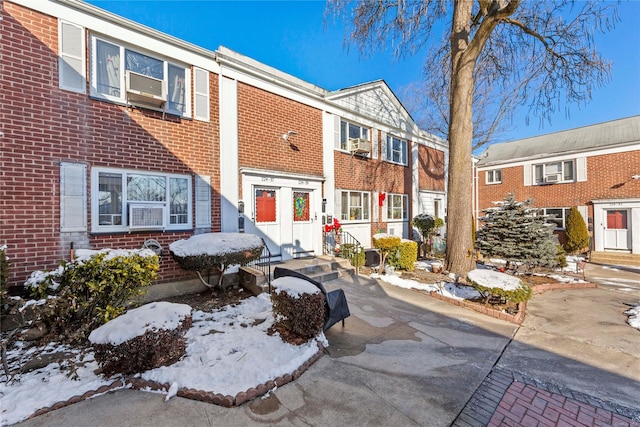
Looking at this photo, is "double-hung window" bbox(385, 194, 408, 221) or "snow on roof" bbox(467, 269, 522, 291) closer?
"snow on roof" bbox(467, 269, 522, 291)

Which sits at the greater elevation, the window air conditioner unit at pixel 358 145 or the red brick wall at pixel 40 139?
the window air conditioner unit at pixel 358 145

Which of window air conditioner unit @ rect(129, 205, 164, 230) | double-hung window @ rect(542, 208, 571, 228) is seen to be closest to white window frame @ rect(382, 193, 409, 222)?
window air conditioner unit @ rect(129, 205, 164, 230)

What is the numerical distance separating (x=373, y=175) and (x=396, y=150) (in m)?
2.31

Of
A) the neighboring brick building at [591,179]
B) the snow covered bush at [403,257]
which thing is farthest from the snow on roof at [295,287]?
the neighboring brick building at [591,179]

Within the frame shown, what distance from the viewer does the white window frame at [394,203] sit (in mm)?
11406

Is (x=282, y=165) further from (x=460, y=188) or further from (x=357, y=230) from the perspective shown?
(x=460, y=188)

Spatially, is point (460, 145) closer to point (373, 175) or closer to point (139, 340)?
point (373, 175)

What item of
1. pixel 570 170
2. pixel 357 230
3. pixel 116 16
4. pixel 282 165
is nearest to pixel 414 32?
pixel 282 165

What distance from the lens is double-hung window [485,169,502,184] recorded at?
17.5 m

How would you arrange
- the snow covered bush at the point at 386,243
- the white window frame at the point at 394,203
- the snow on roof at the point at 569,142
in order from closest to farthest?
the snow covered bush at the point at 386,243 < the white window frame at the point at 394,203 < the snow on roof at the point at 569,142

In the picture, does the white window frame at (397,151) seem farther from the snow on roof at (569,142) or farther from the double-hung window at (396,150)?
the snow on roof at (569,142)

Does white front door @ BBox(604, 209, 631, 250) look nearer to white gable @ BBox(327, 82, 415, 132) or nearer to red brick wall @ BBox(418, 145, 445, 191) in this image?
red brick wall @ BBox(418, 145, 445, 191)

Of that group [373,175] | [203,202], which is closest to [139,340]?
[203,202]

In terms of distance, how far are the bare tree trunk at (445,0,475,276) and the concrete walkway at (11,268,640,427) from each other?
103 inches
